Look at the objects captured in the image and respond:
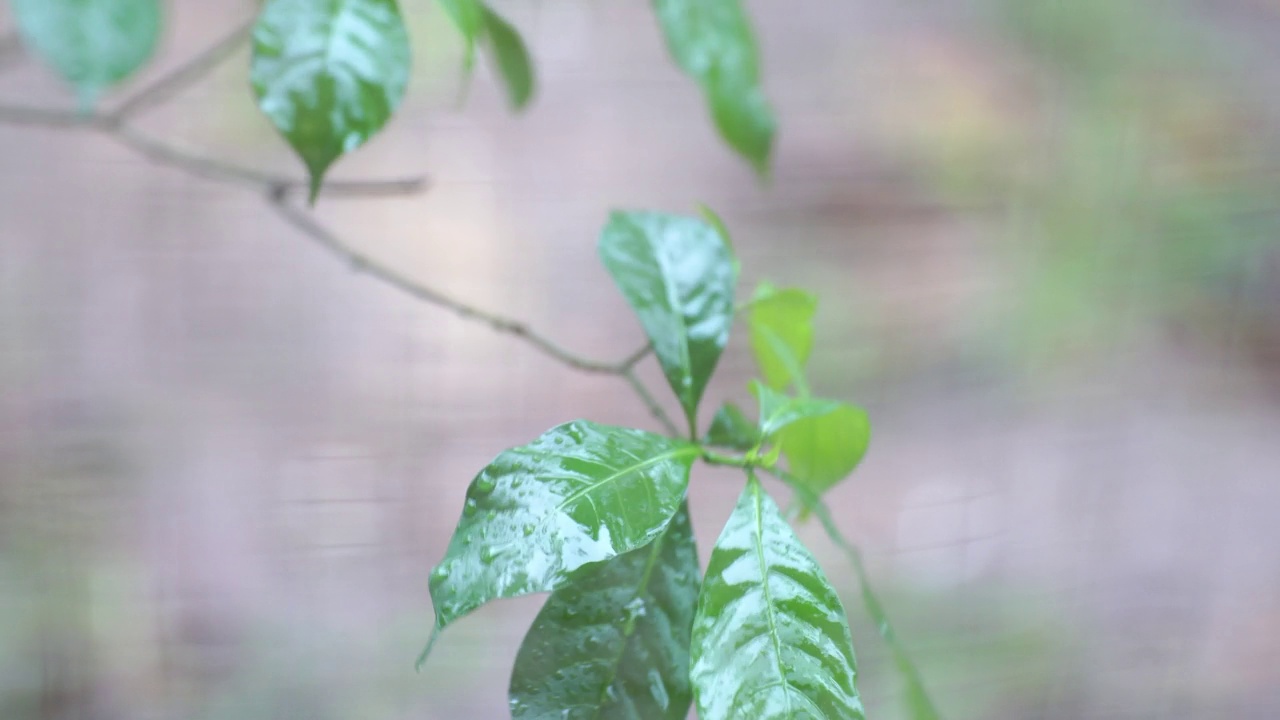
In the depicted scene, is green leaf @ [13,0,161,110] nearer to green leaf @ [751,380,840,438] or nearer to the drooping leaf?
the drooping leaf

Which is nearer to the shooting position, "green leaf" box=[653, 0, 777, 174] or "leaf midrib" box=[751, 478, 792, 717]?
"leaf midrib" box=[751, 478, 792, 717]

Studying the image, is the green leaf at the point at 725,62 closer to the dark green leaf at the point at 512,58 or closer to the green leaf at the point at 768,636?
the dark green leaf at the point at 512,58

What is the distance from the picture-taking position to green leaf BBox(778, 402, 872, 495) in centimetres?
44

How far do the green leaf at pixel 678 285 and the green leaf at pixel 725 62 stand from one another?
124 mm

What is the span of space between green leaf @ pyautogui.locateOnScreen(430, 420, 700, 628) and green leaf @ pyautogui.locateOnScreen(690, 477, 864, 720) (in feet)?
0.10

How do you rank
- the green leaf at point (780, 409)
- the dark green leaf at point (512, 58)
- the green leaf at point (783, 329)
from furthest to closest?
the dark green leaf at point (512, 58)
the green leaf at point (783, 329)
the green leaf at point (780, 409)

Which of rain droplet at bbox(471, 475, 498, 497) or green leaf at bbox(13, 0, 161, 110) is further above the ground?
green leaf at bbox(13, 0, 161, 110)

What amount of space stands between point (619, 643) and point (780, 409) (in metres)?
0.11

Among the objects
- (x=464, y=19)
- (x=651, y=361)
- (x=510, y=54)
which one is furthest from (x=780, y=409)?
(x=651, y=361)

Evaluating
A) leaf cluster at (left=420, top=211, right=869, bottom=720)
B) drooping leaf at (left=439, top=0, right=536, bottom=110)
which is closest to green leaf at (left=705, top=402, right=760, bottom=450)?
leaf cluster at (left=420, top=211, right=869, bottom=720)

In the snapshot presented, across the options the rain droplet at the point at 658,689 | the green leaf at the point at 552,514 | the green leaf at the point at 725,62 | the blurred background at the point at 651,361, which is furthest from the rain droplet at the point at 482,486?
the blurred background at the point at 651,361

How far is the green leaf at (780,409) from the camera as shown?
40cm

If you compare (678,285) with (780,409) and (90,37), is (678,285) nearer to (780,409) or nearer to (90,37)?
(780,409)

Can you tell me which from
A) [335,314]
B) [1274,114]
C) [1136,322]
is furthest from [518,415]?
[1274,114]
